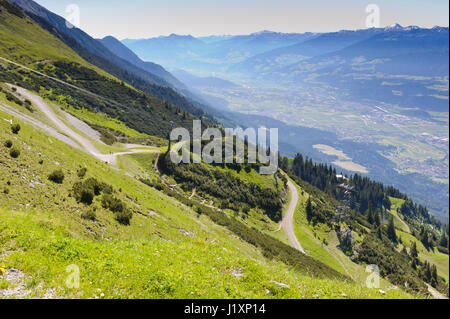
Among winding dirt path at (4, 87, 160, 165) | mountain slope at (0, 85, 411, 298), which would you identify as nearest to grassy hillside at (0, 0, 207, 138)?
winding dirt path at (4, 87, 160, 165)

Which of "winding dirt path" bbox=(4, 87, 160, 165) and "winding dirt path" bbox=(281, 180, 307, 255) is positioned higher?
"winding dirt path" bbox=(4, 87, 160, 165)

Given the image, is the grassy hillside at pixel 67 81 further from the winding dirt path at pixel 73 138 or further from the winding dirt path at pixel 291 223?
the winding dirt path at pixel 291 223

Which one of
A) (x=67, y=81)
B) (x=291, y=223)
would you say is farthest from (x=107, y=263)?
(x=67, y=81)

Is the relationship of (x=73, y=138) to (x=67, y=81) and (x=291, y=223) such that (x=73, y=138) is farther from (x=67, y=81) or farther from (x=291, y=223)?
(x=67, y=81)

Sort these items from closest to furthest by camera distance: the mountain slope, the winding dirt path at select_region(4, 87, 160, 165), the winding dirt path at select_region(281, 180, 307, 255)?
1. the mountain slope
2. the winding dirt path at select_region(4, 87, 160, 165)
3. the winding dirt path at select_region(281, 180, 307, 255)

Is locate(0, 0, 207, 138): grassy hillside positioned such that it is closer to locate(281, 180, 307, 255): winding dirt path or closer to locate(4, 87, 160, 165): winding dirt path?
locate(4, 87, 160, 165): winding dirt path

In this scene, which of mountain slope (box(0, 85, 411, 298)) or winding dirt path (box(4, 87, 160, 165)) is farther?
winding dirt path (box(4, 87, 160, 165))

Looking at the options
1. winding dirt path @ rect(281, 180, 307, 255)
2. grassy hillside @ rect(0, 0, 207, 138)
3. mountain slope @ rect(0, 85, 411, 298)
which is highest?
grassy hillside @ rect(0, 0, 207, 138)

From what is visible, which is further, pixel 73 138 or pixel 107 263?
pixel 73 138

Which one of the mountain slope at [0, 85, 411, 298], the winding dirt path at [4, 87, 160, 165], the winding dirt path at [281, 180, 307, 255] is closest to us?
the mountain slope at [0, 85, 411, 298]

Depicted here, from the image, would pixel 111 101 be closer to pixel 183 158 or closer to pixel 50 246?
pixel 183 158
